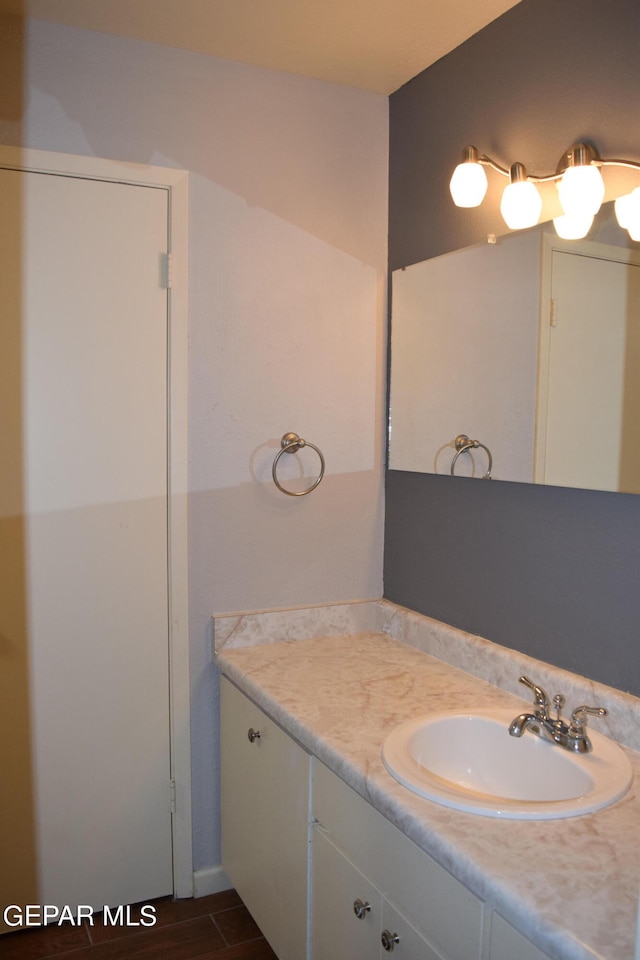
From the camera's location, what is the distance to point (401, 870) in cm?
133

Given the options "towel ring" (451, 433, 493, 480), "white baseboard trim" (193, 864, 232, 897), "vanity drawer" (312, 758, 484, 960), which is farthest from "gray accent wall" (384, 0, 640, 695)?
"white baseboard trim" (193, 864, 232, 897)

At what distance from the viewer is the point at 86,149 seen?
78.3 inches

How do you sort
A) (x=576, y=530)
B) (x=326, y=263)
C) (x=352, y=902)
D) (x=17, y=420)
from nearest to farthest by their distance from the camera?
(x=352, y=902), (x=576, y=530), (x=17, y=420), (x=326, y=263)

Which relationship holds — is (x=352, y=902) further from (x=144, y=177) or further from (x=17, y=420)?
(x=144, y=177)

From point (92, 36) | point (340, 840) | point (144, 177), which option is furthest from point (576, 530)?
point (92, 36)

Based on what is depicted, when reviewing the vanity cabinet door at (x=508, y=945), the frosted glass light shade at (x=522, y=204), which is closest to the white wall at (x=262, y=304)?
the frosted glass light shade at (x=522, y=204)

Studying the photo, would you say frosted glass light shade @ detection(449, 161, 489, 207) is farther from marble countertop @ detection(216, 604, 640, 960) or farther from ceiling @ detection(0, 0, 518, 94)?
marble countertop @ detection(216, 604, 640, 960)

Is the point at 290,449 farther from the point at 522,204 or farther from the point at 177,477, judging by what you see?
the point at 522,204

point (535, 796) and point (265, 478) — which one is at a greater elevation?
point (265, 478)

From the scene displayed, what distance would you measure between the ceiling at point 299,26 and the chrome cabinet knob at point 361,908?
1933mm

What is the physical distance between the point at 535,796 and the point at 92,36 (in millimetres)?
2057

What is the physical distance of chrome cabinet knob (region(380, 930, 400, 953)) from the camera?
4.41 feet

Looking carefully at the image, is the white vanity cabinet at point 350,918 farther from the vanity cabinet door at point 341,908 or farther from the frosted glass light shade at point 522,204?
the frosted glass light shade at point 522,204

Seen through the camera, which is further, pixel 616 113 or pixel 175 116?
pixel 175 116
